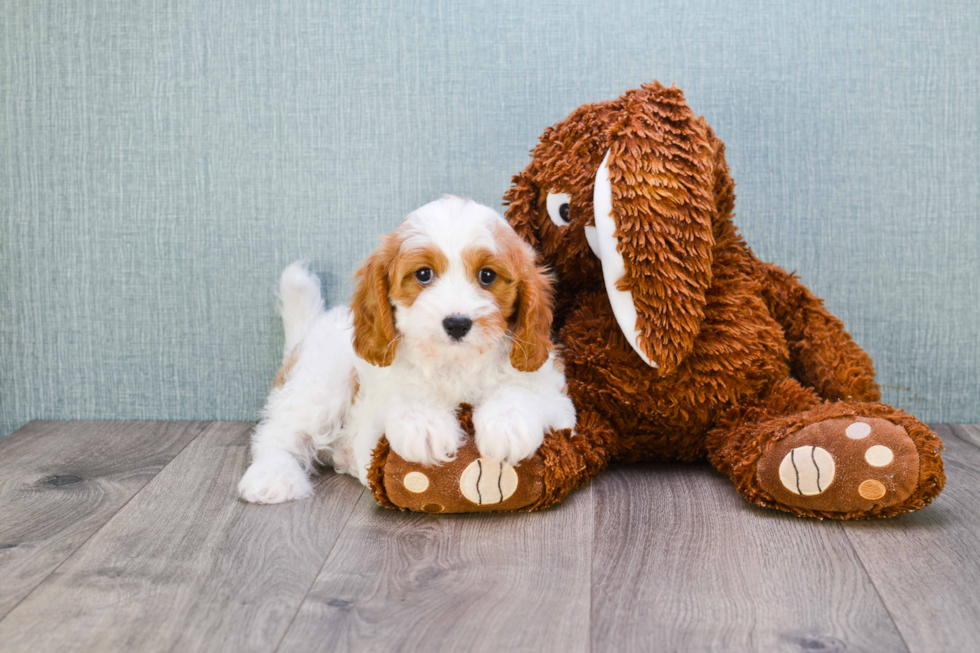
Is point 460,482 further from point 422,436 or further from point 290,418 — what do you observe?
point 290,418

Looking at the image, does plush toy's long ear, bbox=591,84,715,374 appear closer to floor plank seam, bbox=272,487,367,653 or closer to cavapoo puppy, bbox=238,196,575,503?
cavapoo puppy, bbox=238,196,575,503

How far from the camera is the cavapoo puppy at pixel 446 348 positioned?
4.67ft

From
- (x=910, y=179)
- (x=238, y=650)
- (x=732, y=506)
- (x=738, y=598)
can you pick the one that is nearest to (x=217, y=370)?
(x=238, y=650)

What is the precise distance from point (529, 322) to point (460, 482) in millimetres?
315

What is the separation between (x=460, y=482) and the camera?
144cm

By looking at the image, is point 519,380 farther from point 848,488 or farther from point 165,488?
point 165,488

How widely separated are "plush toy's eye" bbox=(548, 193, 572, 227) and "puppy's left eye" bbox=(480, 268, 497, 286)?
31cm

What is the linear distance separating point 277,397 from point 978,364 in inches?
69.1

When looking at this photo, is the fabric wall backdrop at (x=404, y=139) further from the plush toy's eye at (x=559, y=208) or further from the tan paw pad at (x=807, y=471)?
the tan paw pad at (x=807, y=471)

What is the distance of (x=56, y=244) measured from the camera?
2119 mm

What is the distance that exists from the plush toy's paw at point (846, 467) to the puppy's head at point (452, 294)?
0.48 meters

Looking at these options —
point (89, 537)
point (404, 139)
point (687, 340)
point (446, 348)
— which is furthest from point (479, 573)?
point (404, 139)

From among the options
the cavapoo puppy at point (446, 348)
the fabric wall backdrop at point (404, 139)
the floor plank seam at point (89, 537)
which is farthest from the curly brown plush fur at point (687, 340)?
the floor plank seam at point (89, 537)

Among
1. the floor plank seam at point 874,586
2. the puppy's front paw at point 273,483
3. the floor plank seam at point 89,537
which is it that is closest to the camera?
the floor plank seam at point 874,586
